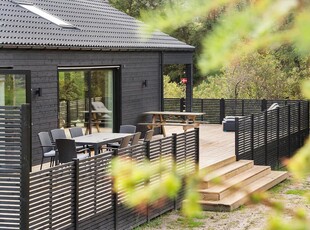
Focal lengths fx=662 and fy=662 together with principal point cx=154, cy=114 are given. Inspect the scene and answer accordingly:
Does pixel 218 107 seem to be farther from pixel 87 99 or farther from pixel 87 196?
pixel 87 196

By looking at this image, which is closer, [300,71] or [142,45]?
[142,45]

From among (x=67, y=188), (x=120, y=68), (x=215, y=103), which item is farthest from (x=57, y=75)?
(x=215, y=103)

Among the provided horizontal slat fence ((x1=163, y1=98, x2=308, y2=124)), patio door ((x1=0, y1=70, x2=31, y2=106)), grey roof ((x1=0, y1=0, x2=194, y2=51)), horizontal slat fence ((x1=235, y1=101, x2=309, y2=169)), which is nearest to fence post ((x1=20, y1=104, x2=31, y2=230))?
patio door ((x1=0, y1=70, x2=31, y2=106))

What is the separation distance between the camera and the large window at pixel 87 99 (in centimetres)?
1543

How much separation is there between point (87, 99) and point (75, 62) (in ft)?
4.37

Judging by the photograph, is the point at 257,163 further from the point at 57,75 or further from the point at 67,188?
the point at 67,188

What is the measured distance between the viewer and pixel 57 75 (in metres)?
14.9

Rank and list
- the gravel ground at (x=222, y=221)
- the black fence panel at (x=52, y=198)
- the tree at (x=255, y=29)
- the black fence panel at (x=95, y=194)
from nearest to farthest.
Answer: the tree at (x=255, y=29) < the black fence panel at (x=52, y=198) < the black fence panel at (x=95, y=194) < the gravel ground at (x=222, y=221)

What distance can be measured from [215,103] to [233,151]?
8.32m

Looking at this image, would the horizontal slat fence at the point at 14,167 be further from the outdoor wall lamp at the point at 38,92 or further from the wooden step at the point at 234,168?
the wooden step at the point at 234,168

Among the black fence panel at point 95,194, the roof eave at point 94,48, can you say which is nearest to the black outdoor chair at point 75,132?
the roof eave at point 94,48

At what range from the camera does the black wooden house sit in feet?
43.9

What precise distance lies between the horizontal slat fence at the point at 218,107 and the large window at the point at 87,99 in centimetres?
689

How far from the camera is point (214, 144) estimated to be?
60.7 ft
